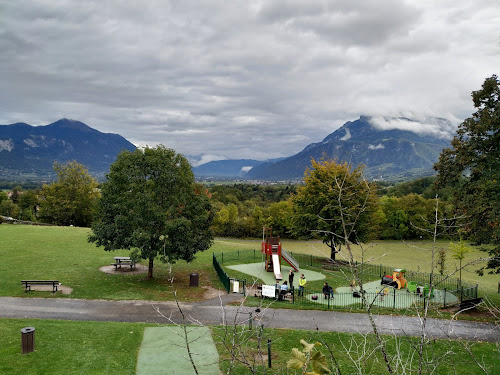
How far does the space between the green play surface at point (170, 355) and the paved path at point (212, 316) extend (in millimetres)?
1595

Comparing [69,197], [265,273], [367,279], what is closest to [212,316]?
[265,273]

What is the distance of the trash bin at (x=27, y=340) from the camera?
1278 centimetres

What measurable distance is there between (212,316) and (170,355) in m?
4.55

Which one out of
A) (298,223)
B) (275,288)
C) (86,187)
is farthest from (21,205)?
(275,288)

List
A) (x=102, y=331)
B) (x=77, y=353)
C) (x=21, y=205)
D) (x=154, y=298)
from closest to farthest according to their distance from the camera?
(x=77, y=353) → (x=102, y=331) → (x=154, y=298) → (x=21, y=205)

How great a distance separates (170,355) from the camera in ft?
45.0

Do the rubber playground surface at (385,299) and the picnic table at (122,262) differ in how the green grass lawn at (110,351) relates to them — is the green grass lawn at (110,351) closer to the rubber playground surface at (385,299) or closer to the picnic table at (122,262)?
the rubber playground surface at (385,299)

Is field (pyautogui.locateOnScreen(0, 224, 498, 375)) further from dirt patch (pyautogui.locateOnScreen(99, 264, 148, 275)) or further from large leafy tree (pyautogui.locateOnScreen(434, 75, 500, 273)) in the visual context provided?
large leafy tree (pyautogui.locateOnScreen(434, 75, 500, 273))

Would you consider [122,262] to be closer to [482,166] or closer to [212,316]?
[212,316]

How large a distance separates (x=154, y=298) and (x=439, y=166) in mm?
19639

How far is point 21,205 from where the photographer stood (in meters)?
85.7

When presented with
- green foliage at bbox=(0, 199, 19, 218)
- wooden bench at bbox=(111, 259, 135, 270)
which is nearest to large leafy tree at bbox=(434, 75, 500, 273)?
wooden bench at bbox=(111, 259, 135, 270)

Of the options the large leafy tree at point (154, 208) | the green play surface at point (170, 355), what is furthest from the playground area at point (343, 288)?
the green play surface at point (170, 355)

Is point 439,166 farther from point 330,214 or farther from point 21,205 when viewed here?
point 21,205
